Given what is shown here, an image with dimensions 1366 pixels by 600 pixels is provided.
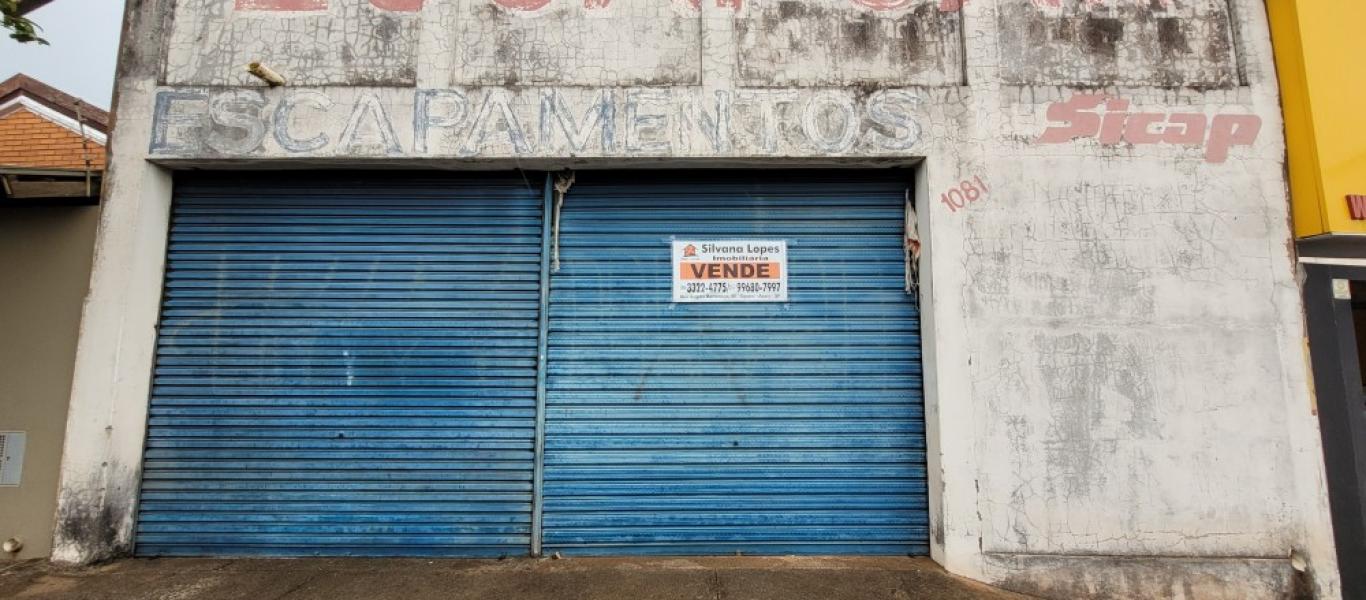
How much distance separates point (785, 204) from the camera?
5367 mm

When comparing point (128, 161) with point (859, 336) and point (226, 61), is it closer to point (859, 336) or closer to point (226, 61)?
point (226, 61)

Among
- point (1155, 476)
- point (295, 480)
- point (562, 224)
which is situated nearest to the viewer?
point (1155, 476)

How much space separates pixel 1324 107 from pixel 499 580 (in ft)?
22.6

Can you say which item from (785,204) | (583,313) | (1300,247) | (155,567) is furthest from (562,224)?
(1300,247)

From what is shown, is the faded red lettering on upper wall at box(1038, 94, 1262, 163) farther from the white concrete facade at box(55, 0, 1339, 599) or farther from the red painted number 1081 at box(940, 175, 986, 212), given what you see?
the red painted number 1081 at box(940, 175, 986, 212)

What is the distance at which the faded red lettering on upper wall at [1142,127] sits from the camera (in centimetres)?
503

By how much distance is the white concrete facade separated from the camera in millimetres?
4688

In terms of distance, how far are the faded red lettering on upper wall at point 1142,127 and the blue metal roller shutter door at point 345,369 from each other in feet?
13.8

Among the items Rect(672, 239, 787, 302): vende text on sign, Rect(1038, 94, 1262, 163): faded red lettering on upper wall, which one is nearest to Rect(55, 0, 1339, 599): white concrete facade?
Rect(1038, 94, 1262, 163): faded red lettering on upper wall

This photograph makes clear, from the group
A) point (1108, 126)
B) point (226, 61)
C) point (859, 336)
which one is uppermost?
point (226, 61)

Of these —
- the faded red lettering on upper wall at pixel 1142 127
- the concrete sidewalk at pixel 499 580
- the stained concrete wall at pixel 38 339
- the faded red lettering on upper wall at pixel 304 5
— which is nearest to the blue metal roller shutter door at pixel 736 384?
the concrete sidewalk at pixel 499 580

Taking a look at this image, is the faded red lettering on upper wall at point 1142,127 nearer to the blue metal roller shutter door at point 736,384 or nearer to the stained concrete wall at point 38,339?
the blue metal roller shutter door at point 736,384

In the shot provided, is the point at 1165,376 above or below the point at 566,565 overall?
above

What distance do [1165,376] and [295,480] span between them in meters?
6.55
